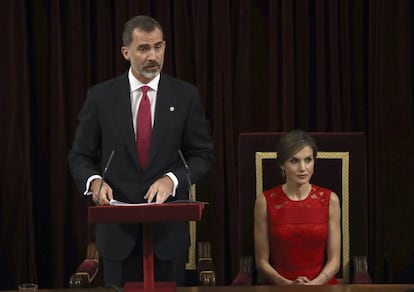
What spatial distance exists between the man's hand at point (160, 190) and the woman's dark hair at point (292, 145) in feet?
2.23

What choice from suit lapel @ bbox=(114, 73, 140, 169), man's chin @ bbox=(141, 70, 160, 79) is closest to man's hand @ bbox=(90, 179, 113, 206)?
suit lapel @ bbox=(114, 73, 140, 169)

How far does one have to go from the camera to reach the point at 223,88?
4285 mm

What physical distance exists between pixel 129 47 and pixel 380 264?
206 cm

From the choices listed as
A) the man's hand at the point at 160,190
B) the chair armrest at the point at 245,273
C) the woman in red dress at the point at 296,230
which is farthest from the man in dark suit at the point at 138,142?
the woman in red dress at the point at 296,230

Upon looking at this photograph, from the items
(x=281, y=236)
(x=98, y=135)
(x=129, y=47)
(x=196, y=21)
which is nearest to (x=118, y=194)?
(x=98, y=135)

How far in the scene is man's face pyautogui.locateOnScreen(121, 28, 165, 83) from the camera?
2879 millimetres

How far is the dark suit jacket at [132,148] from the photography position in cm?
294

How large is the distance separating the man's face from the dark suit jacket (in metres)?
0.12

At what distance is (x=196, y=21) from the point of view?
4.25 meters

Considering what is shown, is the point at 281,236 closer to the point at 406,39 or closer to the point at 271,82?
the point at 271,82

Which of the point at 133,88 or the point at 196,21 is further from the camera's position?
the point at 196,21

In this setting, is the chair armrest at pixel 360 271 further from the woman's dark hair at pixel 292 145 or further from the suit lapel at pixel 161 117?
the suit lapel at pixel 161 117

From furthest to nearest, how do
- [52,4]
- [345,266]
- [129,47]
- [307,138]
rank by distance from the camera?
[52,4]
[345,266]
[307,138]
[129,47]

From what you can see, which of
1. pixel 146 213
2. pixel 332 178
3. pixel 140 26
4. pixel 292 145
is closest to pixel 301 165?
pixel 292 145
